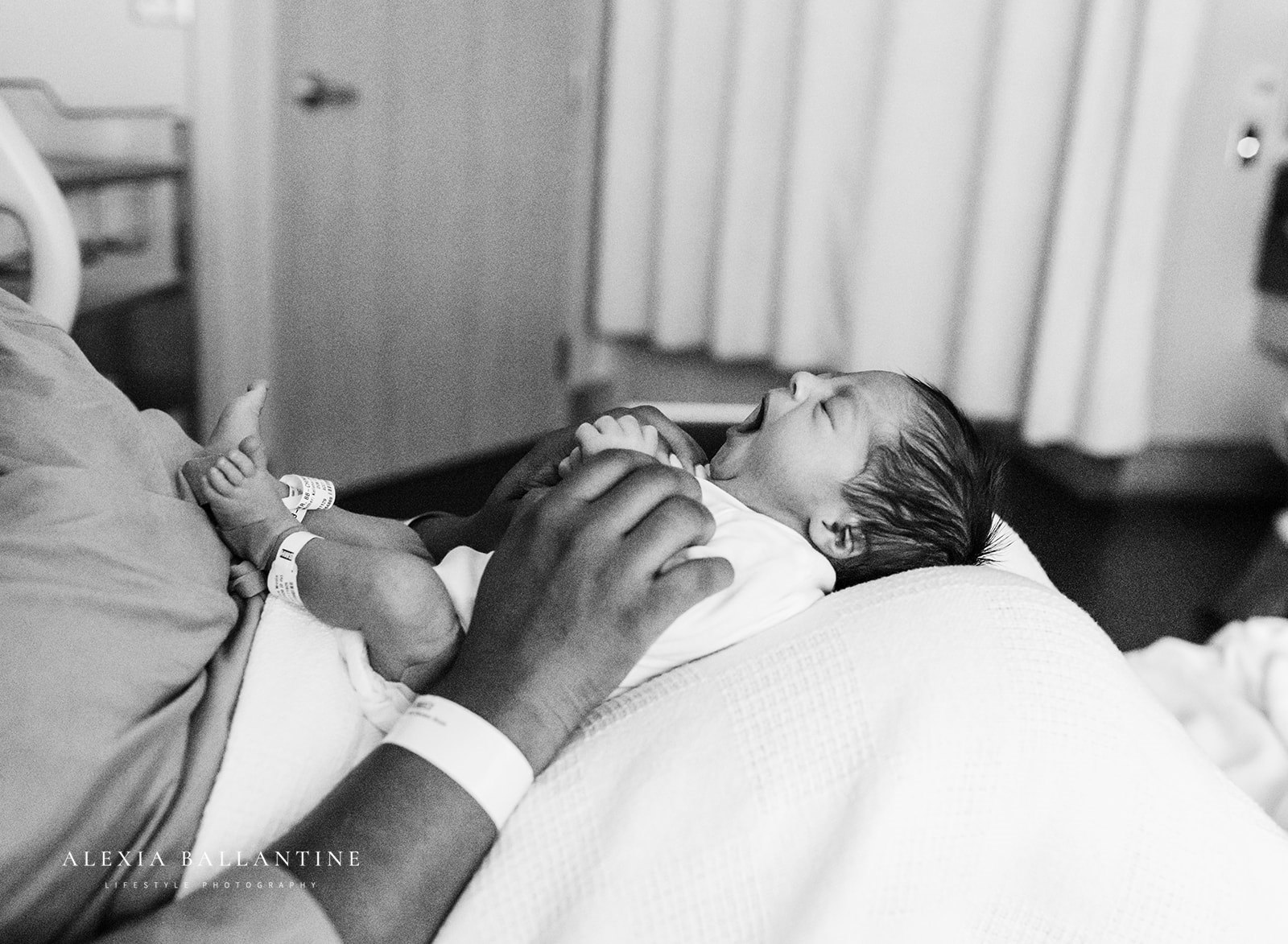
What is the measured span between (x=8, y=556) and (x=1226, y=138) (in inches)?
119

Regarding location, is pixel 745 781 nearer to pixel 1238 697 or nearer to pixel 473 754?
pixel 473 754

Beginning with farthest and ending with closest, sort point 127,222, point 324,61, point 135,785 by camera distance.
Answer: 1. point 324,61
2. point 127,222
3. point 135,785

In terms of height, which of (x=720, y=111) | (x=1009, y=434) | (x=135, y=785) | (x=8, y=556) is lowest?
(x=1009, y=434)

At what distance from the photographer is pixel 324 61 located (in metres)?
2.94

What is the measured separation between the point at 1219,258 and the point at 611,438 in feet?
8.57

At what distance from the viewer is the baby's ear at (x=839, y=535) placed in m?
1.04

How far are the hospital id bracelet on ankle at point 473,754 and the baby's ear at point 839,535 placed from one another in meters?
0.40

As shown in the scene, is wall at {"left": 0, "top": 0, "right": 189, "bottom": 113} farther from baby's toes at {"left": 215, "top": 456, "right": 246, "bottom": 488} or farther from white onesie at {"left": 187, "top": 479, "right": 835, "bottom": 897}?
white onesie at {"left": 187, "top": 479, "right": 835, "bottom": 897}

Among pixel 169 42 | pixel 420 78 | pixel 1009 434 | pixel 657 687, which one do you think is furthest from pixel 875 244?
pixel 657 687

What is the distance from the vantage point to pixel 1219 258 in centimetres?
307

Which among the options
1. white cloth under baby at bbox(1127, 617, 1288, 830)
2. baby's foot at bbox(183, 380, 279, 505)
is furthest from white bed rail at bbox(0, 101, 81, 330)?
white cloth under baby at bbox(1127, 617, 1288, 830)

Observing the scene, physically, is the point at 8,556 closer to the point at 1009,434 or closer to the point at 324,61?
the point at 324,61

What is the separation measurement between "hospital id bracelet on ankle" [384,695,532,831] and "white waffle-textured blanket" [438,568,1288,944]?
0.8 inches

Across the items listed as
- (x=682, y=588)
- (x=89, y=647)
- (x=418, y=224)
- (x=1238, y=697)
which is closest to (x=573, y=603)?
(x=682, y=588)
